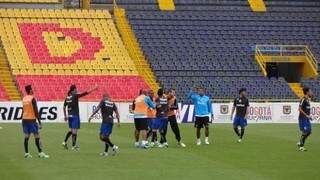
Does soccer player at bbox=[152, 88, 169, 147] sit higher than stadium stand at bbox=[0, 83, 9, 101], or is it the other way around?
stadium stand at bbox=[0, 83, 9, 101]

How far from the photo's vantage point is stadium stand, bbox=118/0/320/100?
1956 inches

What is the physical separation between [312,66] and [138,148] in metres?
30.4

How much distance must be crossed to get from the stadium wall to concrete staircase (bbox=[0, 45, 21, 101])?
462 cm

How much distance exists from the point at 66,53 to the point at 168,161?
33.0 metres

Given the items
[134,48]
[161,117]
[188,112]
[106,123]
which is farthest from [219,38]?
[106,123]

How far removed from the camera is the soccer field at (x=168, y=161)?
1681cm

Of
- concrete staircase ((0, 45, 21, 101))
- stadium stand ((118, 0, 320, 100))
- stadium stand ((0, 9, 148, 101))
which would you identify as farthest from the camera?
stadium stand ((118, 0, 320, 100))

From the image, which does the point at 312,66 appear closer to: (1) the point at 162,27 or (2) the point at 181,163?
(1) the point at 162,27

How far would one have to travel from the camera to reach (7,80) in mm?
47750

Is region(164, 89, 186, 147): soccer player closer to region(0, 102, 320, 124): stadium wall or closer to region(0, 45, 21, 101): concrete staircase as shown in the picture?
region(0, 102, 320, 124): stadium wall

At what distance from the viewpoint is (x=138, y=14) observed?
56.1m

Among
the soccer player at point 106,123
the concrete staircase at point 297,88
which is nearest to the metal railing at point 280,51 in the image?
the concrete staircase at point 297,88

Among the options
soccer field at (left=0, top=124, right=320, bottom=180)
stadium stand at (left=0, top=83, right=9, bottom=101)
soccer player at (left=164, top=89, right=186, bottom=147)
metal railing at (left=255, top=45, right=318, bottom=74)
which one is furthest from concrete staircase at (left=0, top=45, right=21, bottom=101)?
soccer player at (left=164, top=89, right=186, bottom=147)

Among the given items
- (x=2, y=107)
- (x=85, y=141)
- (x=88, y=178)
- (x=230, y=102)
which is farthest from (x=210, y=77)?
(x=88, y=178)
